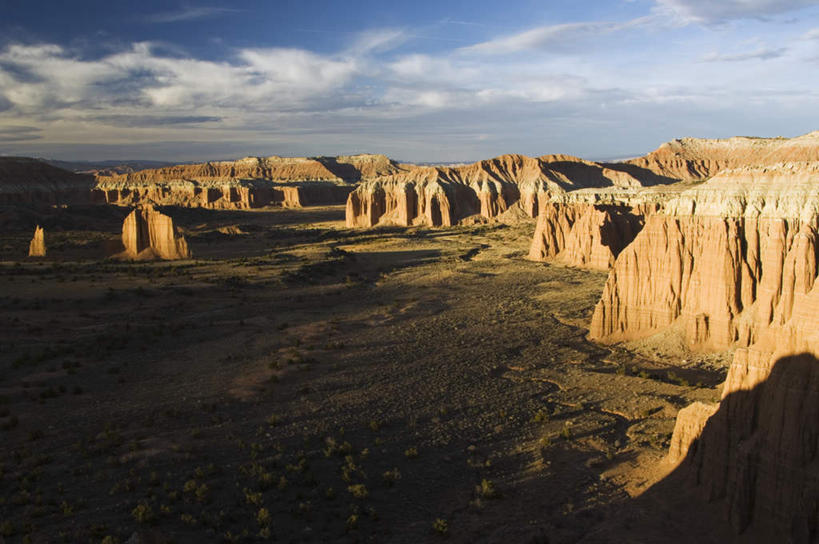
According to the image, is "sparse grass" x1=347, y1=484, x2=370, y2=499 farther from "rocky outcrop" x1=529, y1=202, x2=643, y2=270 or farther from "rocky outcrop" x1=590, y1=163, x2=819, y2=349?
"rocky outcrop" x1=529, y1=202, x2=643, y2=270

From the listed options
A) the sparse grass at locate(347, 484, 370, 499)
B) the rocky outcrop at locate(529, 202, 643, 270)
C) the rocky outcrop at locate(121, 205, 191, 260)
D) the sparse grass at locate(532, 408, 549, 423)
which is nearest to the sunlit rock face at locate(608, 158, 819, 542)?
the sparse grass at locate(532, 408, 549, 423)

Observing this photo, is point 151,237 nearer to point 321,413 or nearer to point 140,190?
point 321,413

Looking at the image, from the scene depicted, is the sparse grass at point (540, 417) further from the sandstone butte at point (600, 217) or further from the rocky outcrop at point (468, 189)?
the rocky outcrop at point (468, 189)

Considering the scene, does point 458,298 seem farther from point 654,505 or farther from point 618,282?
point 654,505

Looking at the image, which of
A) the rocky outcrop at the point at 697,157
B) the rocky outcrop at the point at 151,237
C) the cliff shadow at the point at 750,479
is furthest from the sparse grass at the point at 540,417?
the rocky outcrop at the point at 697,157

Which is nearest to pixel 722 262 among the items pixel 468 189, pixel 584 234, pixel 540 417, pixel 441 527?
pixel 540 417
